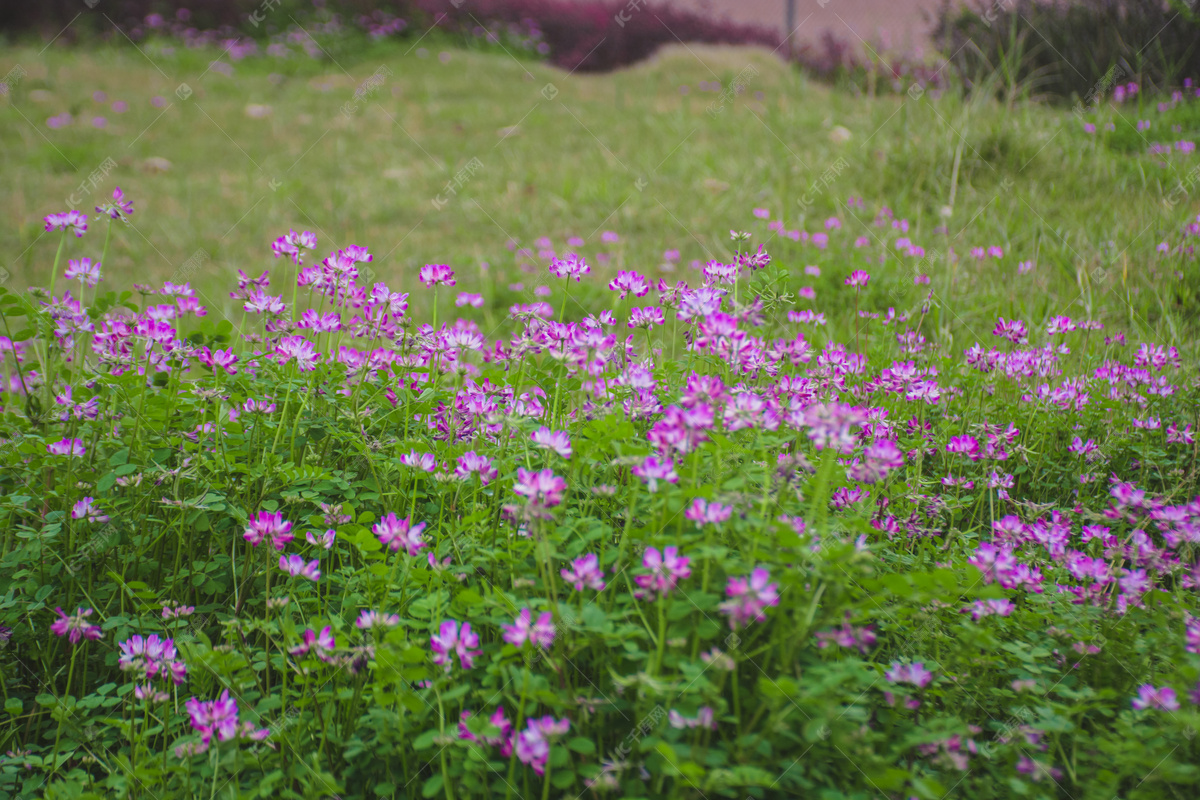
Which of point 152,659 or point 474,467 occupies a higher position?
point 474,467

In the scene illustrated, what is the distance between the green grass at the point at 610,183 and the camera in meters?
3.97

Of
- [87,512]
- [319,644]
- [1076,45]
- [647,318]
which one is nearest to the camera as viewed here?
[319,644]

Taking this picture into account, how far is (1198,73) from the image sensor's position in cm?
619

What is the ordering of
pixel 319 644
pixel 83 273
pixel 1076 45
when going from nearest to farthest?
pixel 319 644 < pixel 83 273 < pixel 1076 45

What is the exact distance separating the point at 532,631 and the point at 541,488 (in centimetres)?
23

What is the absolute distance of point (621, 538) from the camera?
142cm

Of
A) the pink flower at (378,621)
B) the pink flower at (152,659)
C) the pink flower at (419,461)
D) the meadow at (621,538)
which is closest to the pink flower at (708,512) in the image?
the meadow at (621,538)

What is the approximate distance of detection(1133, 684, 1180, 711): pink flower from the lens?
1138mm

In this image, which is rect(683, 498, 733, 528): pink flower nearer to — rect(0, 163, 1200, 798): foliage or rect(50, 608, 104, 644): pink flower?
rect(0, 163, 1200, 798): foliage

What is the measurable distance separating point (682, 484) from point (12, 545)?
74.7 inches

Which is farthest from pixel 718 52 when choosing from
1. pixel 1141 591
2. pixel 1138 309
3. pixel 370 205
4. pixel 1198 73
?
pixel 1141 591

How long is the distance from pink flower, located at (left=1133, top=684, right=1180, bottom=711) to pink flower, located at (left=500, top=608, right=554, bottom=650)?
0.95 m

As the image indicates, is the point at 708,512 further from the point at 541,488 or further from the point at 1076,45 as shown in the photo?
the point at 1076,45

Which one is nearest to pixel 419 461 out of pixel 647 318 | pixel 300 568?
pixel 300 568
